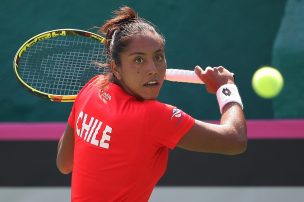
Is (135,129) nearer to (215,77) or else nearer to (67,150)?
(215,77)

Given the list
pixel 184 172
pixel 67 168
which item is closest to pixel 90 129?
pixel 67 168

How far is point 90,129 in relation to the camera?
2.82 metres

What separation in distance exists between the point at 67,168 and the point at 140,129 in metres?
0.63

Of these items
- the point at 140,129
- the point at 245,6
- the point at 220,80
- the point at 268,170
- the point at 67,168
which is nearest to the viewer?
the point at 140,129

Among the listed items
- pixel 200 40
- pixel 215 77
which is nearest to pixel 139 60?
pixel 215 77

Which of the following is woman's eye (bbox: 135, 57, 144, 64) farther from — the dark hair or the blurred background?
the blurred background

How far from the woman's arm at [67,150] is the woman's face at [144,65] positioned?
1.46 feet

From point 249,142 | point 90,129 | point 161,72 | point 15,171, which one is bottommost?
point 15,171

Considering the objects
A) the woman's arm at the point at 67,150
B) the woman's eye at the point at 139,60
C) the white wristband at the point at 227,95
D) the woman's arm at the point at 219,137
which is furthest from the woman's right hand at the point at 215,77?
the woman's arm at the point at 67,150

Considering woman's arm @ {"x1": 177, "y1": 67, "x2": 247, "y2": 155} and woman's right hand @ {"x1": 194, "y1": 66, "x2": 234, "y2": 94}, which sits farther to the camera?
woman's right hand @ {"x1": 194, "y1": 66, "x2": 234, "y2": 94}

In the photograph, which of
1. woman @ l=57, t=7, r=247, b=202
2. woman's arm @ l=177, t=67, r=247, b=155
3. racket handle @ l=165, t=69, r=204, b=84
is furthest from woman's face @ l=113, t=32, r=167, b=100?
racket handle @ l=165, t=69, r=204, b=84

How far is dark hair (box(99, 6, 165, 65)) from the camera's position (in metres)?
2.80

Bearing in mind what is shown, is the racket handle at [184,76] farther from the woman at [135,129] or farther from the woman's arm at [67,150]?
the woman's arm at [67,150]

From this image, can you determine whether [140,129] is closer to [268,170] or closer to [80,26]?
[268,170]
